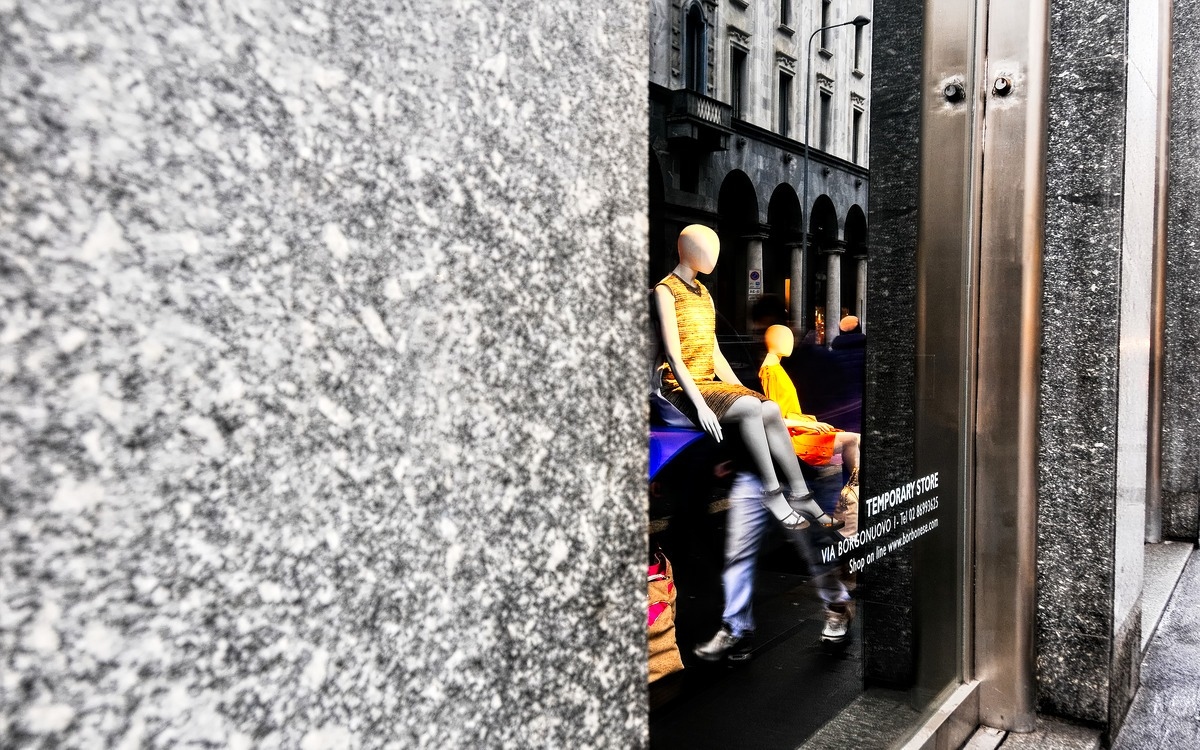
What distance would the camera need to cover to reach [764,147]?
8.43 ft

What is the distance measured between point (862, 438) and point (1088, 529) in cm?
133

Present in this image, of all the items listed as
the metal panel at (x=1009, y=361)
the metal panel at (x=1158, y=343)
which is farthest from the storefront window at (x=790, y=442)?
the metal panel at (x=1158, y=343)

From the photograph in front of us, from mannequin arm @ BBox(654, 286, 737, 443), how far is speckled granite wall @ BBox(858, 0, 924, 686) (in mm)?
1182

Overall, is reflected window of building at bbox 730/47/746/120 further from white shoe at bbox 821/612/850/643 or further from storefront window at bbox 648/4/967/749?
white shoe at bbox 821/612/850/643

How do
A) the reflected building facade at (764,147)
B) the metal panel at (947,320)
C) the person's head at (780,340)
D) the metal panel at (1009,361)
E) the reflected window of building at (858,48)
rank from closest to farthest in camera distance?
the reflected building facade at (764,147), the person's head at (780,340), the reflected window of building at (858,48), the metal panel at (947,320), the metal panel at (1009,361)

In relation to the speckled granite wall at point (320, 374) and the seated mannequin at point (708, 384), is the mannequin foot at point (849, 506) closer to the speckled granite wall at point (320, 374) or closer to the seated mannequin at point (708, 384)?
the seated mannequin at point (708, 384)

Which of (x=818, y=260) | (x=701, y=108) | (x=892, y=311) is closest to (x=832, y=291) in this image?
(x=818, y=260)

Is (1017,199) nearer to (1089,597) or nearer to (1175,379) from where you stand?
(1089,597)

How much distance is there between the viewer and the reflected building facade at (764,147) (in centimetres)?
213

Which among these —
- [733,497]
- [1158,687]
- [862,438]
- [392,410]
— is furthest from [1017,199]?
[392,410]

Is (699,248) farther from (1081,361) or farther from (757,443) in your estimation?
(1081,361)

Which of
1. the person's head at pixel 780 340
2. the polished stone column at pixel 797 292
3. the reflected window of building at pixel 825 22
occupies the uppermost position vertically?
the reflected window of building at pixel 825 22

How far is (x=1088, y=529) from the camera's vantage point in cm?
388

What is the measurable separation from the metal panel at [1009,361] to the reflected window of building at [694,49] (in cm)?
211
